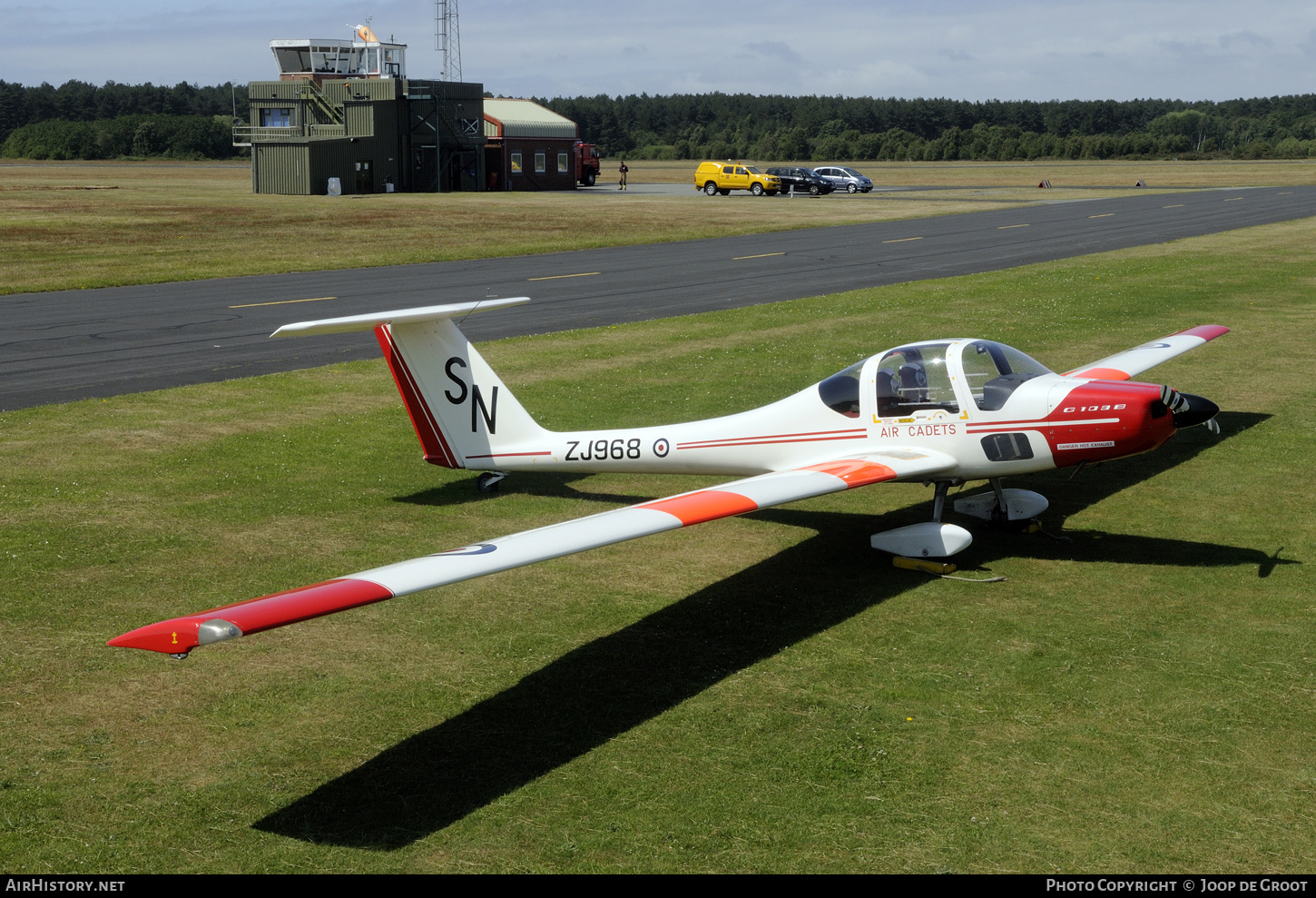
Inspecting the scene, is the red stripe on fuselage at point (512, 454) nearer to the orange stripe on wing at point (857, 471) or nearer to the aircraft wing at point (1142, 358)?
the orange stripe on wing at point (857, 471)

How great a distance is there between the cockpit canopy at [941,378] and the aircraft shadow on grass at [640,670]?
170 centimetres

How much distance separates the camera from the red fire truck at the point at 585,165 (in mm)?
87188

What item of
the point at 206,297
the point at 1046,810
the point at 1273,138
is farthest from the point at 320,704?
the point at 1273,138

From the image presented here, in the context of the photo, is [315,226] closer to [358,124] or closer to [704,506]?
[358,124]

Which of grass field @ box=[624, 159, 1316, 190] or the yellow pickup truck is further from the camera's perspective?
grass field @ box=[624, 159, 1316, 190]

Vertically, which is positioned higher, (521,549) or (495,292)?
(495,292)

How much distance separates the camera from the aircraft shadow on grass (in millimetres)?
7391

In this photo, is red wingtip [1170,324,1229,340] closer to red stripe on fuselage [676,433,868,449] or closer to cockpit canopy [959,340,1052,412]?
cockpit canopy [959,340,1052,412]

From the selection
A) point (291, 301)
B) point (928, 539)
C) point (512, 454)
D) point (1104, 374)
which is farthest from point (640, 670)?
point (291, 301)

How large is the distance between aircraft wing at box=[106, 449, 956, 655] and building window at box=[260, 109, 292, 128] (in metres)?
72.2

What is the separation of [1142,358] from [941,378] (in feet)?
17.5

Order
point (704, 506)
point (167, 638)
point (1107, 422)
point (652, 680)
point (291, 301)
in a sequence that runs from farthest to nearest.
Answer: point (291, 301) < point (1107, 422) < point (704, 506) < point (652, 680) < point (167, 638)

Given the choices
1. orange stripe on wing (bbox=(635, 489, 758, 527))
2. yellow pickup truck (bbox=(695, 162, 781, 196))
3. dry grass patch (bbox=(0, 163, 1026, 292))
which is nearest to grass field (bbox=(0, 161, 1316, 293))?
dry grass patch (bbox=(0, 163, 1026, 292))

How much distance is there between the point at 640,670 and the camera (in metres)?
9.44
